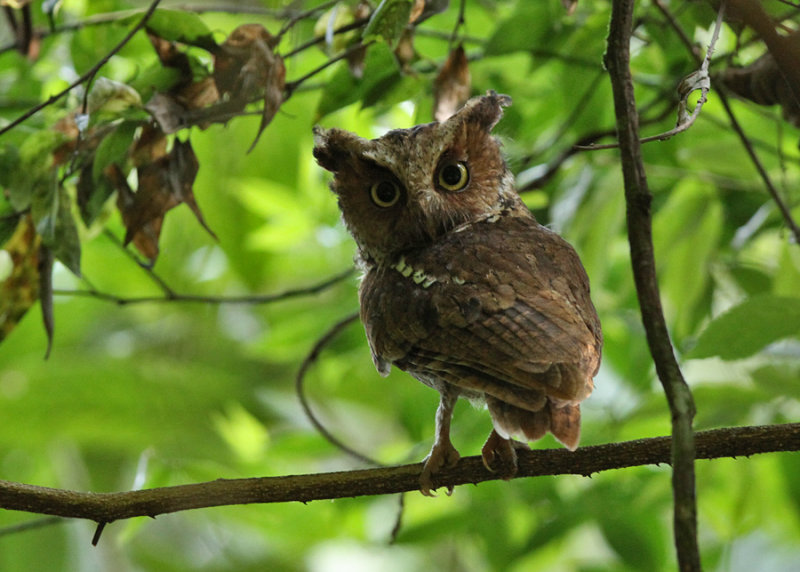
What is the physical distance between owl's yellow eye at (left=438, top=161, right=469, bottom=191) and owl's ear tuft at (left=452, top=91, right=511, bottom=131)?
0.11m

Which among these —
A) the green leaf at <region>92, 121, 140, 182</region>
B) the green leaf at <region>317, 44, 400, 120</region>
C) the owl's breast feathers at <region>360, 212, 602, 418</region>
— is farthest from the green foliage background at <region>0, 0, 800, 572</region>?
the owl's breast feathers at <region>360, 212, 602, 418</region>

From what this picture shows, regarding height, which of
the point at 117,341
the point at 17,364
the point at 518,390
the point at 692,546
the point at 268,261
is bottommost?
the point at 117,341

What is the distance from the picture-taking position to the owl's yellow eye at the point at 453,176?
192cm

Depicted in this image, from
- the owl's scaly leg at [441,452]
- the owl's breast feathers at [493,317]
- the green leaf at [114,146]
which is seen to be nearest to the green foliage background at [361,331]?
the green leaf at [114,146]

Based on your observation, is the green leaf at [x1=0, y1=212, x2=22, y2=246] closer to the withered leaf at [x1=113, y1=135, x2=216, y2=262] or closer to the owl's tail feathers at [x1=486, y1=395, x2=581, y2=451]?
the withered leaf at [x1=113, y1=135, x2=216, y2=262]

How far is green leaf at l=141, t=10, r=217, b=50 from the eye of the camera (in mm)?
1684

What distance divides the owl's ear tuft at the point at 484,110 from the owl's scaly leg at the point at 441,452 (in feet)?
1.98

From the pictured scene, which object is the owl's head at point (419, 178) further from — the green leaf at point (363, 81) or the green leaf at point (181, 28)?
the green leaf at point (181, 28)

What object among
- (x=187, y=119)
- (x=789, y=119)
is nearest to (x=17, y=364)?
(x=187, y=119)

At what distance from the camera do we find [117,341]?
4.55m

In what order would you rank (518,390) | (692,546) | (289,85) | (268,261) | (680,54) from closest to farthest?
1. (692,546)
2. (518,390)
3. (289,85)
4. (680,54)
5. (268,261)

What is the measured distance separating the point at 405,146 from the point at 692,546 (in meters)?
1.17

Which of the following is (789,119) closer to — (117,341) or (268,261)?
(268,261)

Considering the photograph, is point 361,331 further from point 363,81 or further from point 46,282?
point 46,282
